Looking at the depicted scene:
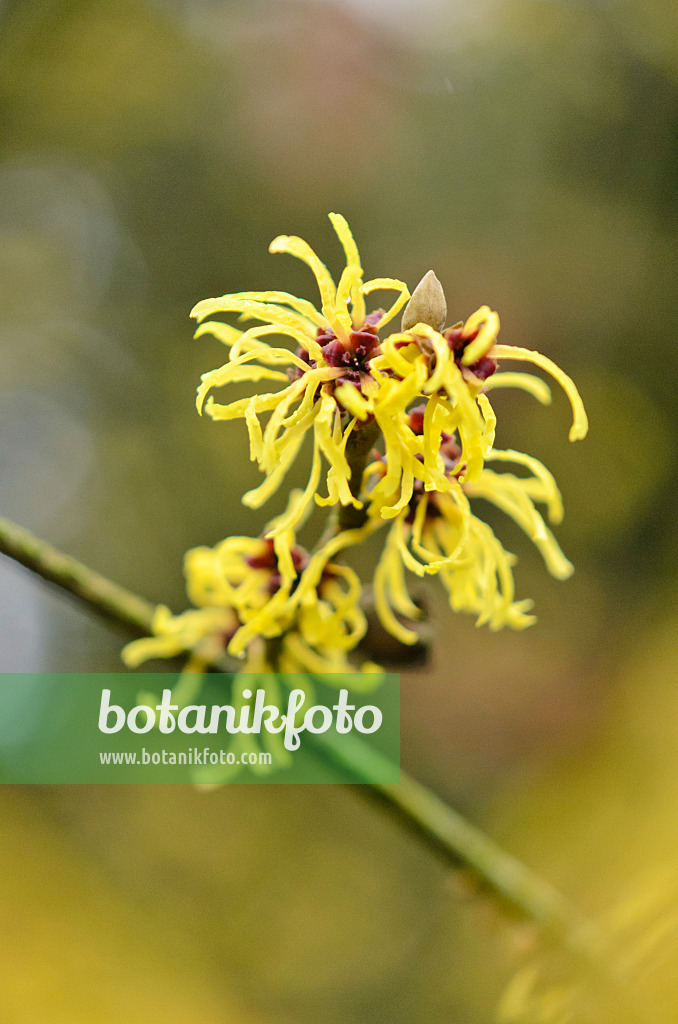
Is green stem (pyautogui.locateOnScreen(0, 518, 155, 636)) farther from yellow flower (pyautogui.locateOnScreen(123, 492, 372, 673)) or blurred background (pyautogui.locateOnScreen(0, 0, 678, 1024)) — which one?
blurred background (pyautogui.locateOnScreen(0, 0, 678, 1024))

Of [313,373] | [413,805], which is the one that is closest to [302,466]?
[413,805]

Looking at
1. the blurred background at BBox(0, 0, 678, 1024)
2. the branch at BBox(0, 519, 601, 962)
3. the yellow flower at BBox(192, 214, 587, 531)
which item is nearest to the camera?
the yellow flower at BBox(192, 214, 587, 531)

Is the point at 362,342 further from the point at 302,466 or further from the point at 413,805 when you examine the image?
the point at 302,466

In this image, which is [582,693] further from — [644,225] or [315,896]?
[644,225]

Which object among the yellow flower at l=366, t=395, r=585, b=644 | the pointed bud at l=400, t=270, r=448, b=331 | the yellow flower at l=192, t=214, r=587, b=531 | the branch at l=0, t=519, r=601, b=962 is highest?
the pointed bud at l=400, t=270, r=448, b=331

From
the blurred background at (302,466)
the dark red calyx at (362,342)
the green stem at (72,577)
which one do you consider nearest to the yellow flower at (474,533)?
the dark red calyx at (362,342)

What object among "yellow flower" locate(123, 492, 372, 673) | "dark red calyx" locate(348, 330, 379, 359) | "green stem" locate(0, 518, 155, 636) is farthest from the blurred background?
"dark red calyx" locate(348, 330, 379, 359)

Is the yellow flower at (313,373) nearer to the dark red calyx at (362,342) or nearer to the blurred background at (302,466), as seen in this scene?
the dark red calyx at (362,342)
